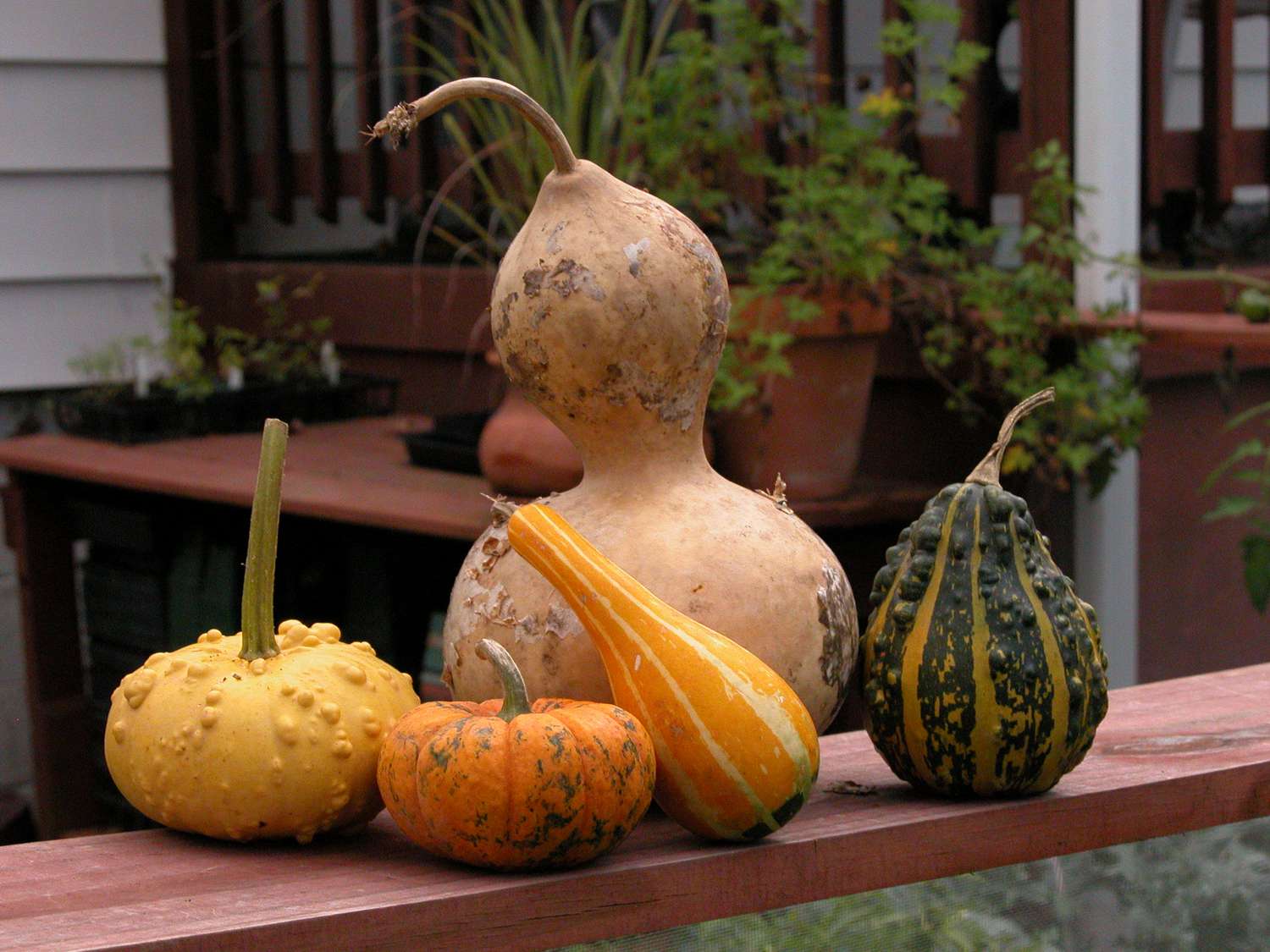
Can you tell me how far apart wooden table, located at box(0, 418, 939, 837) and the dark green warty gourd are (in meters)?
1.82

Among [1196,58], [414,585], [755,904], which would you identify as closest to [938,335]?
[414,585]

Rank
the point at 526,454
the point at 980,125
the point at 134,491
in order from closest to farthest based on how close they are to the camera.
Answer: the point at 526,454, the point at 980,125, the point at 134,491

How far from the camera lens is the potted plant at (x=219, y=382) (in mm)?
4230

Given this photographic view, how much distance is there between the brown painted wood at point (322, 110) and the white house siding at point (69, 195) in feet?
1.99

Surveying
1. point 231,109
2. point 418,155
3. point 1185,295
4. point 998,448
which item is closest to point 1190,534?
point 1185,295

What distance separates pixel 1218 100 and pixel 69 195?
3035mm

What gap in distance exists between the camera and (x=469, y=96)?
4.44 feet

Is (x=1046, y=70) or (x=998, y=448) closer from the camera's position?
(x=998, y=448)

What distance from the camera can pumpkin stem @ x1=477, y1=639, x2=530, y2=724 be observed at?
121 centimetres

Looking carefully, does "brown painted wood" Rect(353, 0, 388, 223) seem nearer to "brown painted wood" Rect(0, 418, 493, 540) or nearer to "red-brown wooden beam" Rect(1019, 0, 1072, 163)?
"brown painted wood" Rect(0, 418, 493, 540)

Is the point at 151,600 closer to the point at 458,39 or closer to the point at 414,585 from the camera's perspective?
the point at 414,585

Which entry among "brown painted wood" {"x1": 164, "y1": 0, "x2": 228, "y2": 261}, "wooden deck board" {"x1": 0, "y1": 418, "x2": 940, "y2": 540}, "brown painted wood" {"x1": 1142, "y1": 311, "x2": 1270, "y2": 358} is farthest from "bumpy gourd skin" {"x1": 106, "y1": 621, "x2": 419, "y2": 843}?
"brown painted wood" {"x1": 164, "y1": 0, "x2": 228, "y2": 261}

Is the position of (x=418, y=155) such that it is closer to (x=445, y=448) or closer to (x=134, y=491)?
(x=445, y=448)

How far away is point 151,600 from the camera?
4.20 m
